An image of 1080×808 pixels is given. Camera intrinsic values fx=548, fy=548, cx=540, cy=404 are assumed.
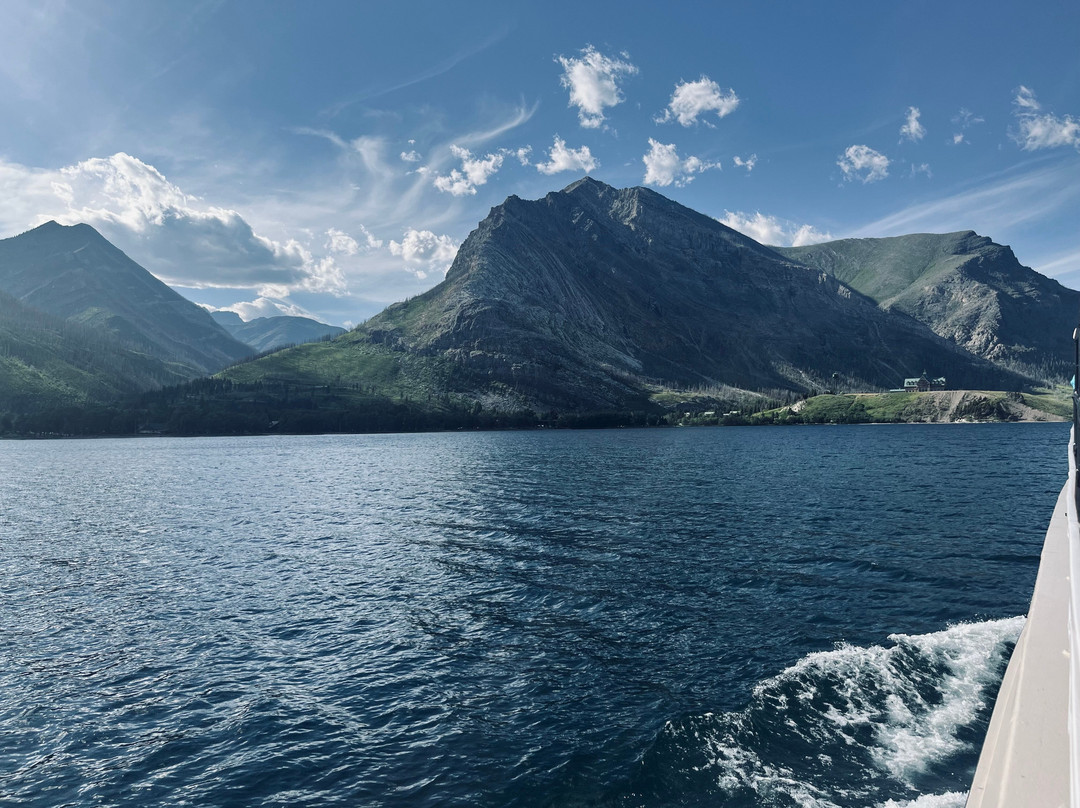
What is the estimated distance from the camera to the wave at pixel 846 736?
1873 cm

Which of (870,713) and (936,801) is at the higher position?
(936,801)

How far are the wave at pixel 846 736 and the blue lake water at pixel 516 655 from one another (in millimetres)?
126

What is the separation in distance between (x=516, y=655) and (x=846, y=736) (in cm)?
1610

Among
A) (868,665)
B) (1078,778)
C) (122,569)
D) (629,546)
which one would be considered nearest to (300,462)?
(122,569)

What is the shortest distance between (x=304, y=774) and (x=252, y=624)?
18.0m

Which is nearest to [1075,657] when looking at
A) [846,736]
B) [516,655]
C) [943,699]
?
[846,736]

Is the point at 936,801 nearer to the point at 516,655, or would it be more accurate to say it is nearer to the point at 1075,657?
the point at 1075,657

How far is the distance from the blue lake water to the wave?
13cm

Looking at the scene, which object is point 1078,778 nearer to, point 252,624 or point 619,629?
point 619,629

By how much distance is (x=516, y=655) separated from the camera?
30547mm

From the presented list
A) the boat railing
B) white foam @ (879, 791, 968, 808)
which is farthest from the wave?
the boat railing

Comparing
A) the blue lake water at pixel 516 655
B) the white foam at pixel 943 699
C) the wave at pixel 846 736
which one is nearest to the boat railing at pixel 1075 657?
the wave at pixel 846 736

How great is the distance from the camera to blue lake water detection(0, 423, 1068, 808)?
66.8 ft

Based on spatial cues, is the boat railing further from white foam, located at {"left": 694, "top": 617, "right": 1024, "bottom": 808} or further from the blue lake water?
the blue lake water
